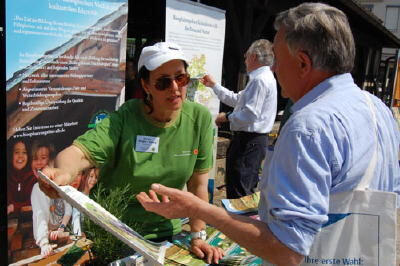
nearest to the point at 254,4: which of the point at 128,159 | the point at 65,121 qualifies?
the point at 65,121

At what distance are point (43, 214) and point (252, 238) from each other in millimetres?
2296

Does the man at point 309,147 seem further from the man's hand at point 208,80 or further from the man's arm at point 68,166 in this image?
the man's hand at point 208,80

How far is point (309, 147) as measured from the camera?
964mm

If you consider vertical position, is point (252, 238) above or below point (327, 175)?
below

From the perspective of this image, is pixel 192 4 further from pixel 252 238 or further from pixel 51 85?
pixel 252 238

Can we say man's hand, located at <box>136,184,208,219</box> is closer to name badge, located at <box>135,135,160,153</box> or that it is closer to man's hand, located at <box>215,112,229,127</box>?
name badge, located at <box>135,135,160,153</box>

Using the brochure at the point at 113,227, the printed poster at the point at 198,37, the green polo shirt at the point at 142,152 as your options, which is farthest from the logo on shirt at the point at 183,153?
the printed poster at the point at 198,37

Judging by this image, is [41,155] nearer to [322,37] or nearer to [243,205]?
[243,205]

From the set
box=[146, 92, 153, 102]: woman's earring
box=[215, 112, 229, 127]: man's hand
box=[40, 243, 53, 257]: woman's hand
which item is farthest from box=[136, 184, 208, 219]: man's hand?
box=[215, 112, 229, 127]: man's hand

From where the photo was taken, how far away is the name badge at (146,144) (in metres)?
1.71

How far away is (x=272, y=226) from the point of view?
100 centimetres

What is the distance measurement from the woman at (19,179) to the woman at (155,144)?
1.20m

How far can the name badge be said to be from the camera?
1712 millimetres

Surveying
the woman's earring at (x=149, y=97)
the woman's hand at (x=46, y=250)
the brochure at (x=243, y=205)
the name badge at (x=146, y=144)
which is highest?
the woman's earring at (x=149, y=97)
